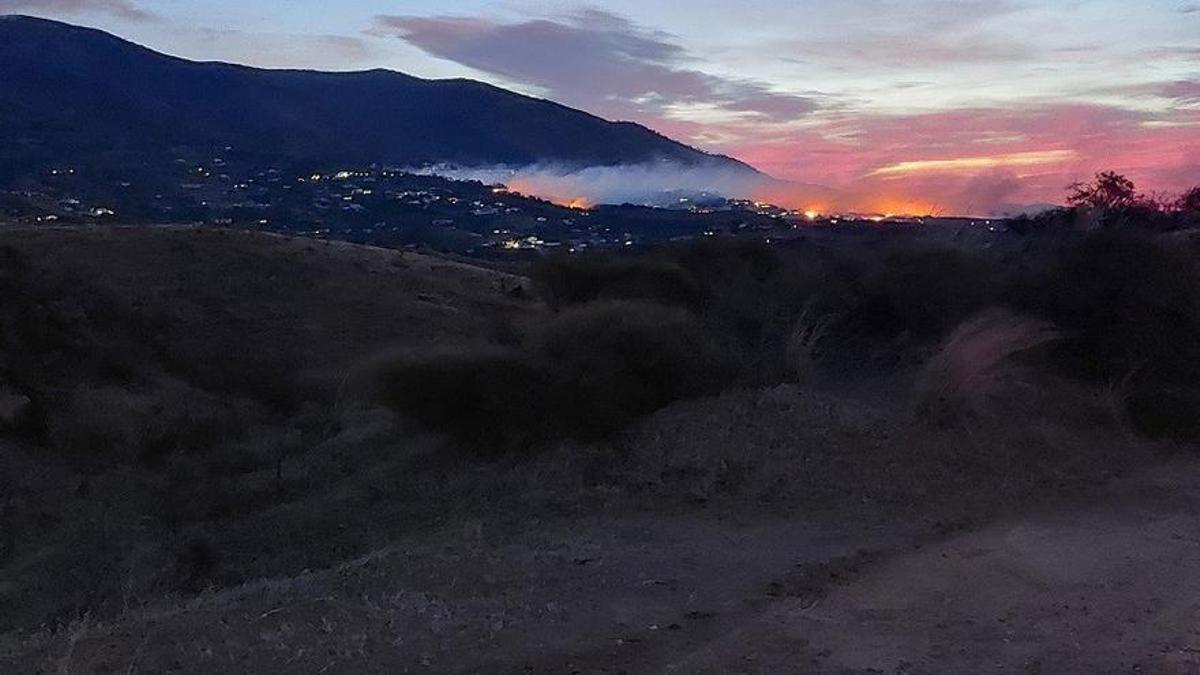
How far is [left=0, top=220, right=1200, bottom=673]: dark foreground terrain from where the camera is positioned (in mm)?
8617

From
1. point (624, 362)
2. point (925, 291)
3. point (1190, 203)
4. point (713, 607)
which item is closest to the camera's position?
point (713, 607)

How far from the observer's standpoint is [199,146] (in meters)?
150

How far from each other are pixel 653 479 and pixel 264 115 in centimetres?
17507

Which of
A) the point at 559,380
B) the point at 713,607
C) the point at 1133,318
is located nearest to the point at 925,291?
the point at 1133,318

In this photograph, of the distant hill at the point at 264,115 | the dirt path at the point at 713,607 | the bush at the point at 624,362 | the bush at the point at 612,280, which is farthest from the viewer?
the distant hill at the point at 264,115

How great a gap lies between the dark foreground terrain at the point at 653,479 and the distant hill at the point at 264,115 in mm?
127981

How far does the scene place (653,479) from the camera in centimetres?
1470

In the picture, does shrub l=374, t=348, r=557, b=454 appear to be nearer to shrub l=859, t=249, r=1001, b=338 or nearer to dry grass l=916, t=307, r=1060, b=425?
dry grass l=916, t=307, r=1060, b=425

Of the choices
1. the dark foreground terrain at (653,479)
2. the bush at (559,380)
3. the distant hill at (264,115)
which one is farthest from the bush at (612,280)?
the distant hill at (264,115)

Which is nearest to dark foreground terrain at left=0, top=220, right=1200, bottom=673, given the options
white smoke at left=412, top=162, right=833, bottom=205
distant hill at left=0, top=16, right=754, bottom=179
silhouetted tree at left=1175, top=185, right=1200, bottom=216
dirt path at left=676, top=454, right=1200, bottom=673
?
Answer: dirt path at left=676, top=454, right=1200, bottom=673

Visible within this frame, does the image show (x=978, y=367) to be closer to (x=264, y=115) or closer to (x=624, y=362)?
(x=624, y=362)

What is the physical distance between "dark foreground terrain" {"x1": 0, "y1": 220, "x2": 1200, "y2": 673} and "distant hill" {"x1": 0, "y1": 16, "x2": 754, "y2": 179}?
420 ft

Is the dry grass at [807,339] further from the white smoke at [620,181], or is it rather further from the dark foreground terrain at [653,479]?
the white smoke at [620,181]

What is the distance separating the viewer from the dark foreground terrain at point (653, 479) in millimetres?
8617
